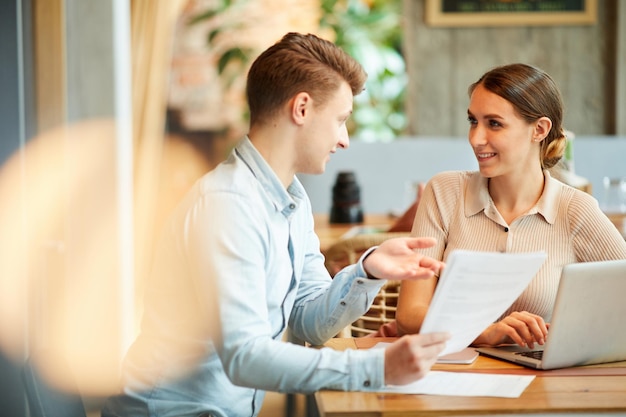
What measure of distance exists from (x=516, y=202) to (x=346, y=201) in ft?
6.33

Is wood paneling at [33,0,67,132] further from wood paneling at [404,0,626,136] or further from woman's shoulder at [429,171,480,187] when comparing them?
wood paneling at [404,0,626,136]

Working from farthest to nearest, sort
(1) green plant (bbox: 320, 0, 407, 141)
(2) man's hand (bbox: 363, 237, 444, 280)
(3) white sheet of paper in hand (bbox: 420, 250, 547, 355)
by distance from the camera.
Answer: (1) green plant (bbox: 320, 0, 407, 141) < (2) man's hand (bbox: 363, 237, 444, 280) < (3) white sheet of paper in hand (bbox: 420, 250, 547, 355)

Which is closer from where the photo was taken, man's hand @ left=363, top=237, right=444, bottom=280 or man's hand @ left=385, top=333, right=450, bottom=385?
man's hand @ left=385, top=333, right=450, bottom=385

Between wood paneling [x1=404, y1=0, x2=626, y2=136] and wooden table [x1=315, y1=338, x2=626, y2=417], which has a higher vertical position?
wood paneling [x1=404, y1=0, x2=626, y2=136]

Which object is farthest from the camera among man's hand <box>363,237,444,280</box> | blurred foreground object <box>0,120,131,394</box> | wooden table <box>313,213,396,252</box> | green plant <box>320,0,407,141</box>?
green plant <box>320,0,407,141</box>

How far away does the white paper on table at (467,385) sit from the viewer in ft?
4.68

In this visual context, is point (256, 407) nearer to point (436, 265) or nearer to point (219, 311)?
point (219, 311)

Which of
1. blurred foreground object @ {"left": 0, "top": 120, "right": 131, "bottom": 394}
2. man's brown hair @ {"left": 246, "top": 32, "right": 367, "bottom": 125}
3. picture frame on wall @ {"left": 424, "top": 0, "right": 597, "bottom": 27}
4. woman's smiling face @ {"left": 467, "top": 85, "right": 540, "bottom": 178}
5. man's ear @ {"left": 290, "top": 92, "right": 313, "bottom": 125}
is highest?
picture frame on wall @ {"left": 424, "top": 0, "right": 597, "bottom": 27}

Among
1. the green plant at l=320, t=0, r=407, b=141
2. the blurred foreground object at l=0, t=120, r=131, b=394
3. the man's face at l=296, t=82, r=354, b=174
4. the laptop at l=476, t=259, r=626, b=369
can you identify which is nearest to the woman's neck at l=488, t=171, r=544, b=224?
the laptop at l=476, t=259, r=626, b=369

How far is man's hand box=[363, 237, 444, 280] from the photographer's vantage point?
5.15ft

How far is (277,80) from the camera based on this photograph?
63.4 inches

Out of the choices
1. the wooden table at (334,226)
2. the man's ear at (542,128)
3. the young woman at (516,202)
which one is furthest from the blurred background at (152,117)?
the man's ear at (542,128)

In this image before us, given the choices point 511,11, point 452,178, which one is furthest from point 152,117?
point 452,178

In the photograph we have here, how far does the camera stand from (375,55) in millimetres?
5938
